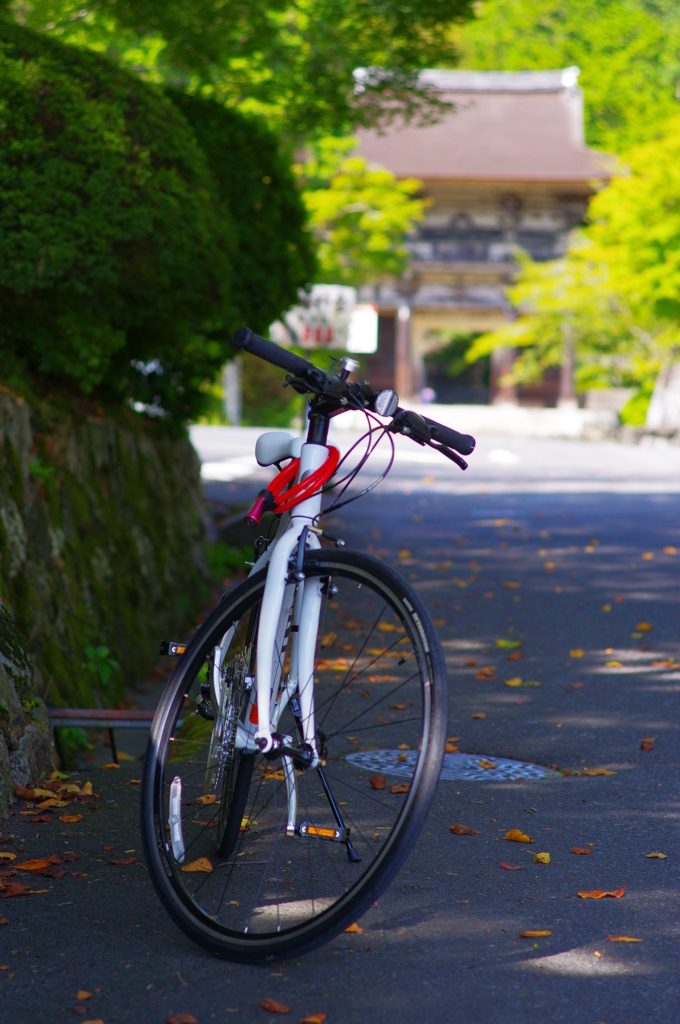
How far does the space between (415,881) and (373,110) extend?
10162mm

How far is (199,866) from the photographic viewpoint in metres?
3.22

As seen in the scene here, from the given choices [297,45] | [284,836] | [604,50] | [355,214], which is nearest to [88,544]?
[284,836]

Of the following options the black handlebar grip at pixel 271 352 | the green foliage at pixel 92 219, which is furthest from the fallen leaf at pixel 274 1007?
the green foliage at pixel 92 219

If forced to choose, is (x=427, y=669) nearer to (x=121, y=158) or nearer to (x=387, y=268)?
(x=121, y=158)

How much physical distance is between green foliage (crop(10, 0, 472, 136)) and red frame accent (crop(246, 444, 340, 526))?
27.4 feet

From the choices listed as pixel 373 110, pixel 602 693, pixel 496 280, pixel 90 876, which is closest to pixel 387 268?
pixel 496 280

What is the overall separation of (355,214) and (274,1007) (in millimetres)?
28320

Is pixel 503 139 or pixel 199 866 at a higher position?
pixel 503 139

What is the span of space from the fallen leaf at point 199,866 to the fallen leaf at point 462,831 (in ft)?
2.70

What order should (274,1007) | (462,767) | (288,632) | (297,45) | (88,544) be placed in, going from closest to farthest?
(274,1007) → (288,632) → (462,767) → (88,544) → (297,45)

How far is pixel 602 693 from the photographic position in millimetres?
5598

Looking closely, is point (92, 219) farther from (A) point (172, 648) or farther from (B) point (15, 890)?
(B) point (15, 890)

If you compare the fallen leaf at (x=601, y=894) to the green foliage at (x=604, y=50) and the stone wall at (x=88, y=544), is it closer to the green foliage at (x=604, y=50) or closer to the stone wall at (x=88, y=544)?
the stone wall at (x=88, y=544)

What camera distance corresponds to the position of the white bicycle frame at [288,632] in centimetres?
278
